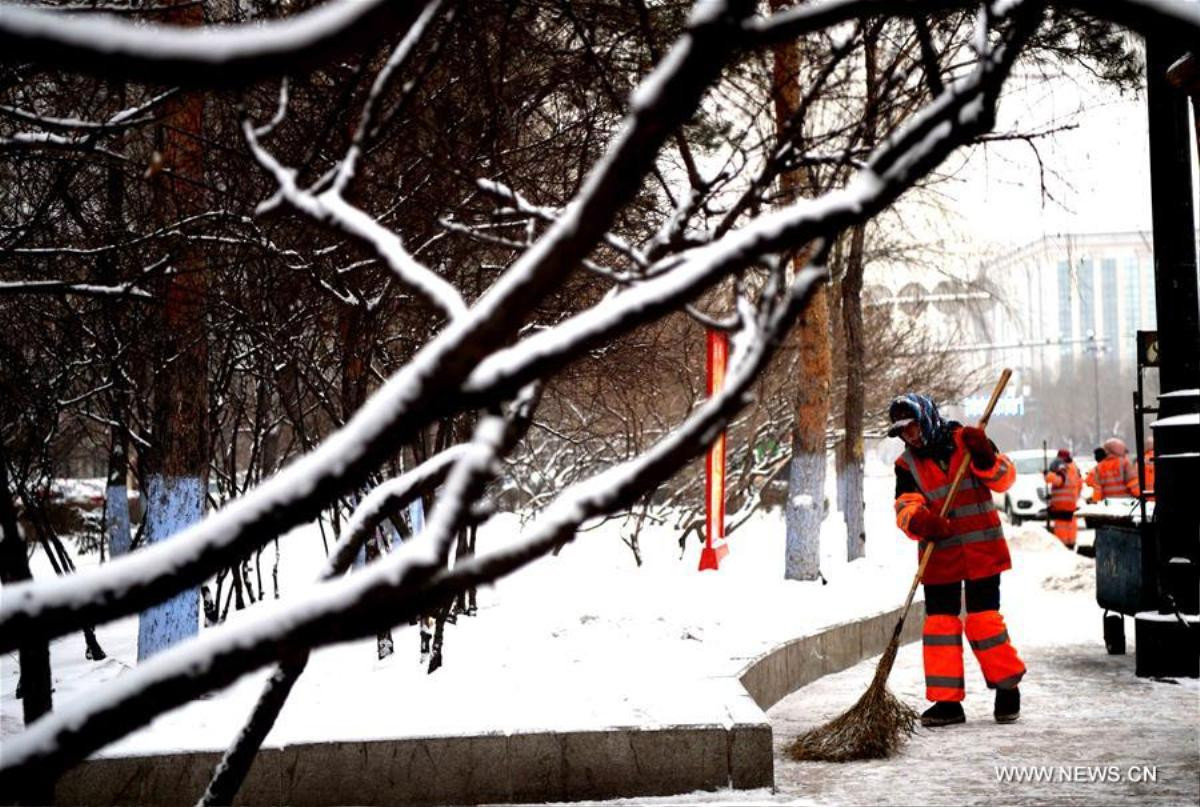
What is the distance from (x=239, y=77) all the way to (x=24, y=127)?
6.20 m

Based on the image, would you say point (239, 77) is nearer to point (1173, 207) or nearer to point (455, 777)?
point (455, 777)

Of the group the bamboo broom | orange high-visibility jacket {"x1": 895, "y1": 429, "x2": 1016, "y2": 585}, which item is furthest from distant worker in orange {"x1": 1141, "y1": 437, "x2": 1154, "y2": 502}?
the bamboo broom

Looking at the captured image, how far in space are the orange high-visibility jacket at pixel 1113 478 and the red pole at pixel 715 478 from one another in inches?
294

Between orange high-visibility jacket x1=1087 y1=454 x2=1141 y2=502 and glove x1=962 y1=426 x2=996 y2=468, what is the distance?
12.2 metres

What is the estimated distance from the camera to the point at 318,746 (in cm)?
558

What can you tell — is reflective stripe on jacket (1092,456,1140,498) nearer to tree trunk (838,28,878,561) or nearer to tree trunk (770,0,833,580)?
tree trunk (838,28,878,561)

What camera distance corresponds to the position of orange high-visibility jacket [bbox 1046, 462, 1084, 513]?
21.9 meters

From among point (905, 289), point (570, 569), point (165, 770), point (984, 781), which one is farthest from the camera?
point (905, 289)

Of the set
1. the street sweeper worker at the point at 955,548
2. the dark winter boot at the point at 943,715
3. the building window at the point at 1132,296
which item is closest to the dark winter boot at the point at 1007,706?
the street sweeper worker at the point at 955,548

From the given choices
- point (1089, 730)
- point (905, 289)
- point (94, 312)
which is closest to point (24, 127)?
point (94, 312)

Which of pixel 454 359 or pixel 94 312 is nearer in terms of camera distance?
pixel 454 359

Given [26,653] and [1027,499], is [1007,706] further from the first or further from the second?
[1027,499]

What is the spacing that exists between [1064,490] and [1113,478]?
339 cm

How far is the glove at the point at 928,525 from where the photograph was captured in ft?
23.5
